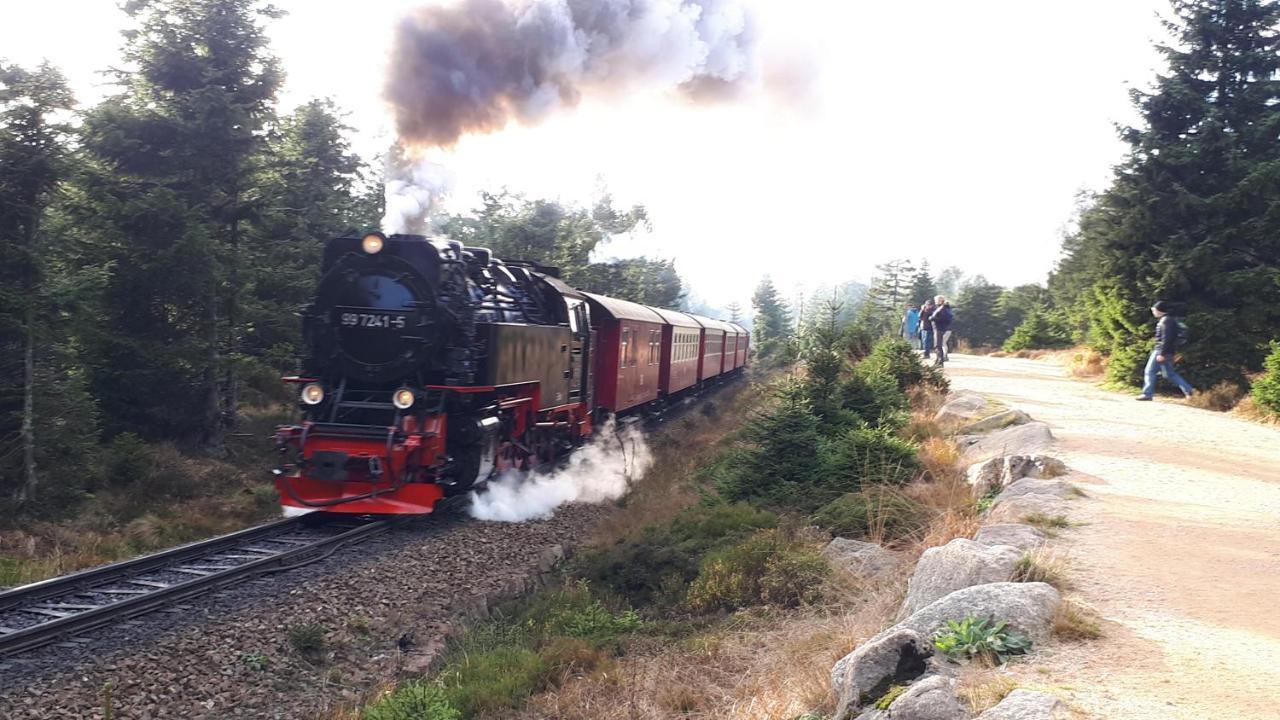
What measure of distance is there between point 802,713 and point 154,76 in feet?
55.5

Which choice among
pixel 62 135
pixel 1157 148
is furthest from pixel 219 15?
pixel 1157 148

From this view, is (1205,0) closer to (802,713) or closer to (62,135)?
(802,713)

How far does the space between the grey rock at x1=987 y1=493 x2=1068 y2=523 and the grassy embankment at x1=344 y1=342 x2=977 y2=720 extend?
26 cm

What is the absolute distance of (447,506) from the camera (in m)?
11.1

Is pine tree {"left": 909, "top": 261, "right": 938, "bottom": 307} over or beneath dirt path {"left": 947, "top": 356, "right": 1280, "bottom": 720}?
over

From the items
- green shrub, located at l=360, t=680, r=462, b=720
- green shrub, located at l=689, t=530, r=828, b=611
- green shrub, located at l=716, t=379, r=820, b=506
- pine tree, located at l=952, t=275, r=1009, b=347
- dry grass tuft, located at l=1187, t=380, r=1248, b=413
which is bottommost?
green shrub, located at l=360, t=680, r=462, b=720

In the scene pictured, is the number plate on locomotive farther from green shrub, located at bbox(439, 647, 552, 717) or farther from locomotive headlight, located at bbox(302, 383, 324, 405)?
green shrub, located at bbox(439, 647, 552, 717)

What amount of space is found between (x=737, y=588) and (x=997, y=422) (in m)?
5.85

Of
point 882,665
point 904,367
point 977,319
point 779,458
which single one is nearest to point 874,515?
point 779,458

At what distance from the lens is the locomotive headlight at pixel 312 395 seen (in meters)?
10.5

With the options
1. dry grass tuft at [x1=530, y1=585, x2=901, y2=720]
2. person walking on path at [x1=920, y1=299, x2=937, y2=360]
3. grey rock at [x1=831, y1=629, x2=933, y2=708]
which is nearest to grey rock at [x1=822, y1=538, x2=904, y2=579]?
dry grass tuft at [x1=530, y1=585, x2=901, y2=720]

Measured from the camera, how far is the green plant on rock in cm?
426

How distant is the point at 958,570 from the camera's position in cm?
529

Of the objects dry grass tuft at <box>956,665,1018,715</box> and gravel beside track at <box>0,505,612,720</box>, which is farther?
gravel beside track at <box>0,505,612,720</box>
